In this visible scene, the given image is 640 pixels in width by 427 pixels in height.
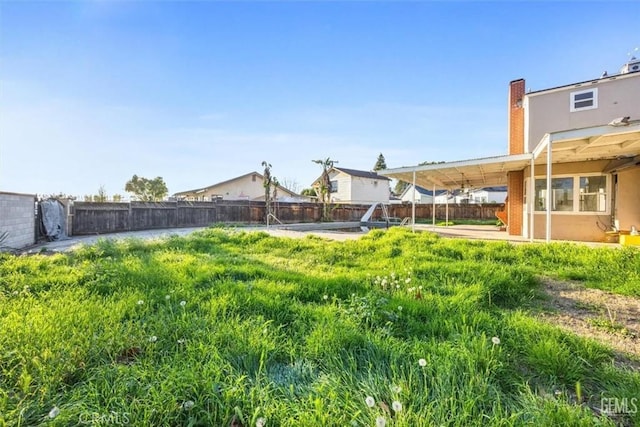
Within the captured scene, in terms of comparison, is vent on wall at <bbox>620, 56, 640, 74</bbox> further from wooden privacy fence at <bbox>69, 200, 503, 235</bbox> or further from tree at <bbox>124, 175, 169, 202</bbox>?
tree at <bbox>124, 175, 169, 202</bbox>

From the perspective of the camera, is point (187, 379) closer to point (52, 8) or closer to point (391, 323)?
point (391, 323)

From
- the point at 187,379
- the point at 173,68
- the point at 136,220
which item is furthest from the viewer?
the point at 136,220

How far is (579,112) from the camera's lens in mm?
8953

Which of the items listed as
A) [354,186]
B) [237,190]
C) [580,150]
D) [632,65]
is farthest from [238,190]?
[632,65]

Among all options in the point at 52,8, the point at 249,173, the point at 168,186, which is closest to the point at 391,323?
the point at 52,8

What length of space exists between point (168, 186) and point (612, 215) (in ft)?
127

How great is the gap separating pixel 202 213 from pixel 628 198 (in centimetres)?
1748

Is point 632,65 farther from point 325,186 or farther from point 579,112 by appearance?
point 325,186

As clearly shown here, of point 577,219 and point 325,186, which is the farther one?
point 325,186

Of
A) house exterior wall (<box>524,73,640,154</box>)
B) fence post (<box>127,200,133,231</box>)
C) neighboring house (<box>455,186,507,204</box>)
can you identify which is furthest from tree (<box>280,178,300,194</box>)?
house exterior wall (<box>524,73,640,154</box>)

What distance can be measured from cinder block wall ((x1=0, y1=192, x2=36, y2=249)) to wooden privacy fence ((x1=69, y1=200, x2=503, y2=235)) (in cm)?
280

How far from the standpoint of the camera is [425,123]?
1622cm

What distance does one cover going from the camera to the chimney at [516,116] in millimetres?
10320

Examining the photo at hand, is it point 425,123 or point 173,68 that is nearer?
point 173,68
